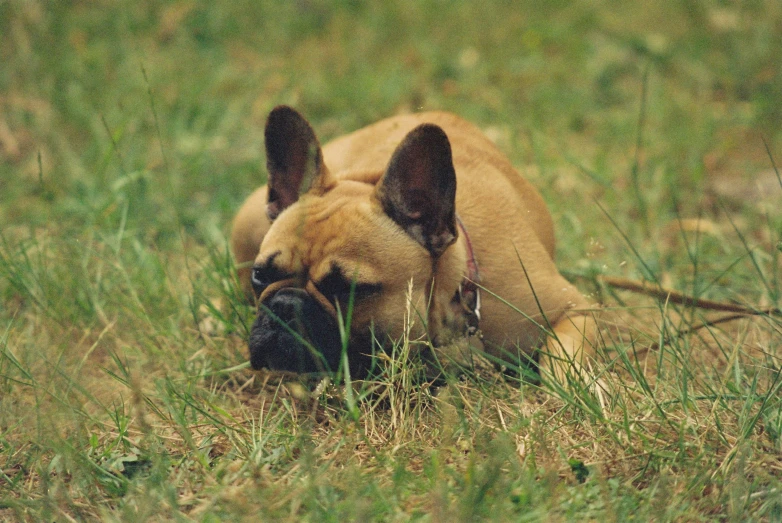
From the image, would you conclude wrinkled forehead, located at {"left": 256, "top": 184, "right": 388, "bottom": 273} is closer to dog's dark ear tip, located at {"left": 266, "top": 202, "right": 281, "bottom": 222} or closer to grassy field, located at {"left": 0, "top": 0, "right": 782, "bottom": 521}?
dog's dark ear tip, located at {"left": 266, "top": 202, "right": 281, "bottom": 222}

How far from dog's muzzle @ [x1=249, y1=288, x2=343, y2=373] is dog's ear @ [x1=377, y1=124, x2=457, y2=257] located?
1.48 ft

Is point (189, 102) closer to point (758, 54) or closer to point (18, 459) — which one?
point (18, 459)

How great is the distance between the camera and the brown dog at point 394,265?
9.12ft

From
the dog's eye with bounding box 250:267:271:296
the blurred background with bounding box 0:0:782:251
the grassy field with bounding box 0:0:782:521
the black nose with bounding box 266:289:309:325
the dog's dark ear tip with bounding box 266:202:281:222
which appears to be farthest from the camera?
the blurred background with bounding box 0:0:782:251

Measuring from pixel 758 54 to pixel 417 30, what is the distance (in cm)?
273

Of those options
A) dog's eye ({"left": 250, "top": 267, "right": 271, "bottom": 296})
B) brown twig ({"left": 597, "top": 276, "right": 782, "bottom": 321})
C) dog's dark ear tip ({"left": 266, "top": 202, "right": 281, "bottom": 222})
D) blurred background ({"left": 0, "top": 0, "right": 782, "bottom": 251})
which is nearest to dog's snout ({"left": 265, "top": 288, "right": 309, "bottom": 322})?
dog's eye ({"left": 250, "top": 267, "right": 271, "bottom": 296})

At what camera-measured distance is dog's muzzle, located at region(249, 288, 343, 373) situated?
108 inches

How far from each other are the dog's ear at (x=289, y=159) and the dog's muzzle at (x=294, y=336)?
563 mm

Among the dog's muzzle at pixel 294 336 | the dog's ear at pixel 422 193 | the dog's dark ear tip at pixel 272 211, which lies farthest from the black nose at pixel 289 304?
the dog's dark ear tip at pixel 272 211

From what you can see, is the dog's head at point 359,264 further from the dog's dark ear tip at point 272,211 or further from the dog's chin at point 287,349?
the dog's dark ear tip at point 272,211

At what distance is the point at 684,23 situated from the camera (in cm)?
705

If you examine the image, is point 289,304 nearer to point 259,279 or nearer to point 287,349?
point 287,349

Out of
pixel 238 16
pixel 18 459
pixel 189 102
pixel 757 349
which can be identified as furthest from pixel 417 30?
pixel 18 459

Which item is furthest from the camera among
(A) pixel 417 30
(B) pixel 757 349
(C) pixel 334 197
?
(A) pixel 417 30
